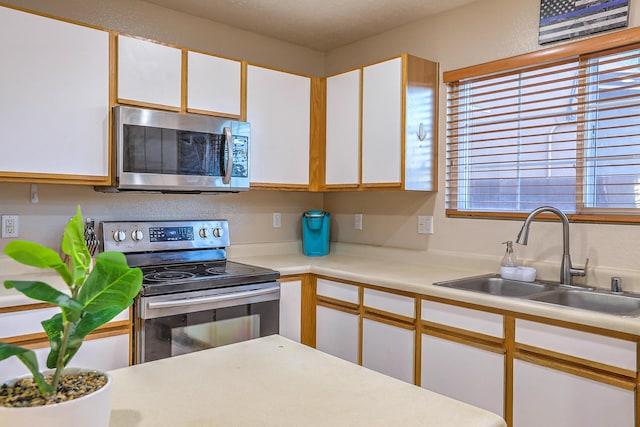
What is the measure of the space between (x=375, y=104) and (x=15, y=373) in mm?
2284

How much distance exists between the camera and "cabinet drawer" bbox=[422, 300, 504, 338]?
206 cm

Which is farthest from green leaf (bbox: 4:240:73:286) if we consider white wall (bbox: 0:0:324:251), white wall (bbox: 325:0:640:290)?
white wall (bbox: 325:0:640:290)

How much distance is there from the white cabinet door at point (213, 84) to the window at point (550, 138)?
1.31 meters

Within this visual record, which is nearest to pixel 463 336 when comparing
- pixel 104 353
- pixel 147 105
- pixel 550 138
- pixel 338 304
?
pixel 338 304

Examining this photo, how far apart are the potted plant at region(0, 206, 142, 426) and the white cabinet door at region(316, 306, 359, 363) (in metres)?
2.15

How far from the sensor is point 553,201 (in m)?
2.52

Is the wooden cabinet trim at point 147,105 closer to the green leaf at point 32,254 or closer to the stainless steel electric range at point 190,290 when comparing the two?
the stainless steel electric range at point 190,290

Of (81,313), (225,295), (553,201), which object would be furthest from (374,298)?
(81,313)

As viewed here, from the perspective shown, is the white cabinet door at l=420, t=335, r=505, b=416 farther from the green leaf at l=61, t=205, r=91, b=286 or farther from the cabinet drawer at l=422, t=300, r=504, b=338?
the green leaf at l=61, t=205, r=91, b=286

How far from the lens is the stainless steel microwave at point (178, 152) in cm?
248

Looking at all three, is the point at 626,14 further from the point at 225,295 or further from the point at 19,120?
the point at 19,120

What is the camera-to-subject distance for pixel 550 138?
8.32ft

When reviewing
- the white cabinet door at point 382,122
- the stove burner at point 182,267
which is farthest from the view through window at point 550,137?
the stove burner at point 182,267

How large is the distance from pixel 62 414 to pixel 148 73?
2294 millimetres
